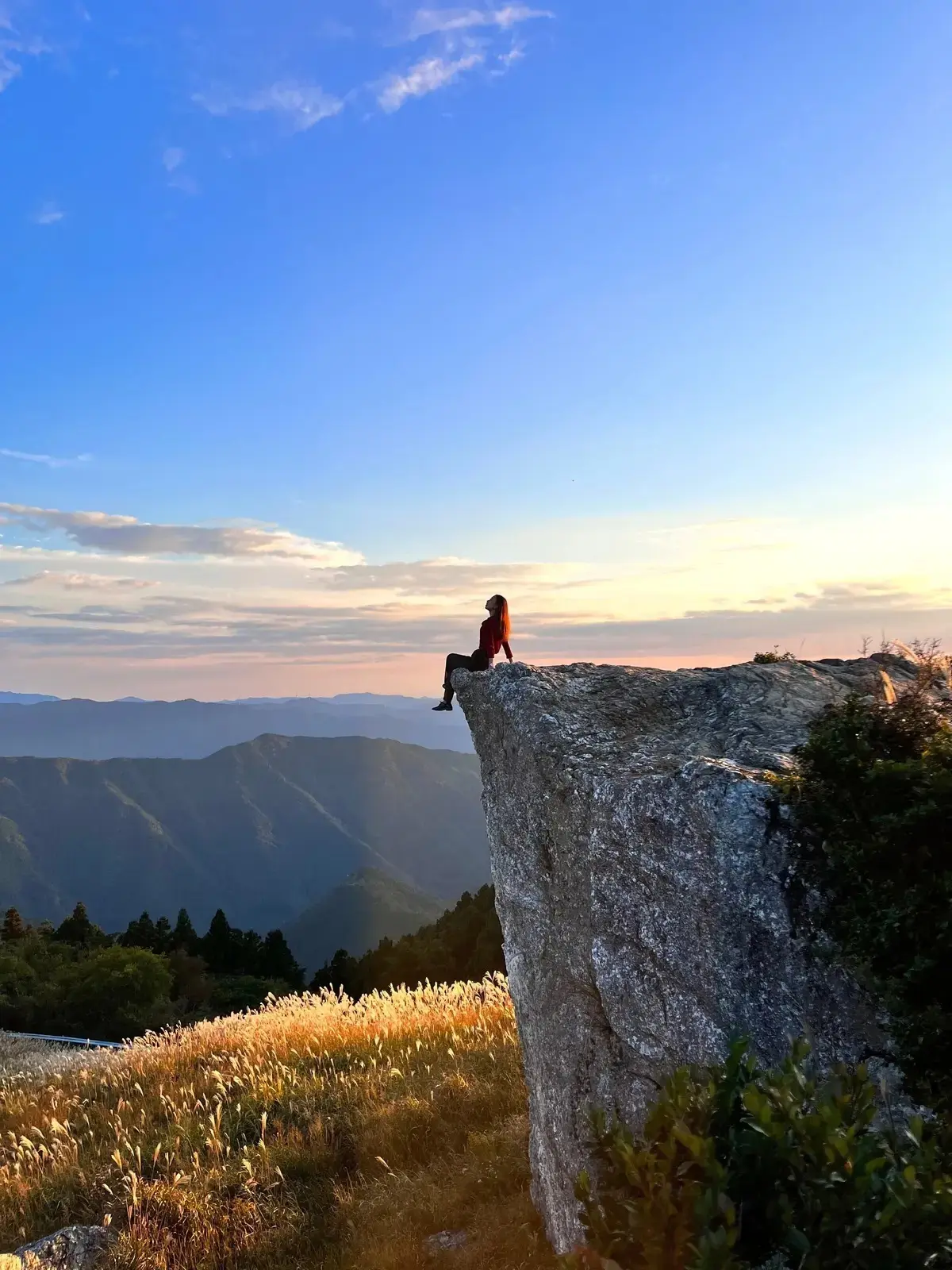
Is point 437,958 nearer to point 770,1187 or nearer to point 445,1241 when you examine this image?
point 445,1241

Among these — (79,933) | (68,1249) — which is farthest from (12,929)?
(68,1249)

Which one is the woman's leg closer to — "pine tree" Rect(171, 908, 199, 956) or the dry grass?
the dry grass

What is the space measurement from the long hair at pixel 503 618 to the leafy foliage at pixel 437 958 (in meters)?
29.7

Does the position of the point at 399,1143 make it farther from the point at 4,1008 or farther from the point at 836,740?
the point at 4,1008

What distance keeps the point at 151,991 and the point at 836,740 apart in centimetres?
3552

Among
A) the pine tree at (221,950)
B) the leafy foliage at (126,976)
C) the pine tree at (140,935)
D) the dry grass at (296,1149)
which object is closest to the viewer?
the dry grass at (296,1149)

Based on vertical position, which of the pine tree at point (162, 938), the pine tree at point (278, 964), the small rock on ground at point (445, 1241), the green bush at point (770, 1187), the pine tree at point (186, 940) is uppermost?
the green bush at point (770, 1187)

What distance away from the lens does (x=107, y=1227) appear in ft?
25.3

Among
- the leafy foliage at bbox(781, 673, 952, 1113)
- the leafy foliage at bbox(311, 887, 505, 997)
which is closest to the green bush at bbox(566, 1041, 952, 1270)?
the leafy foliage at bbox(781, 673, 952, 1113)

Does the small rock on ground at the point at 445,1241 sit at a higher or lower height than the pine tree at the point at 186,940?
higher

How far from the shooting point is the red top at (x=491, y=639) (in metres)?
9.39

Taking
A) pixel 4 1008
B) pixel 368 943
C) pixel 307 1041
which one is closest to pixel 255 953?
pixel 4 1008

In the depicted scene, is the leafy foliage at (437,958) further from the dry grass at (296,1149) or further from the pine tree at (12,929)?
the dry grass at (296,1149)

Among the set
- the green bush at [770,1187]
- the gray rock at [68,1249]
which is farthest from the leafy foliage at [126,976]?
the green bush at [770,1187]
